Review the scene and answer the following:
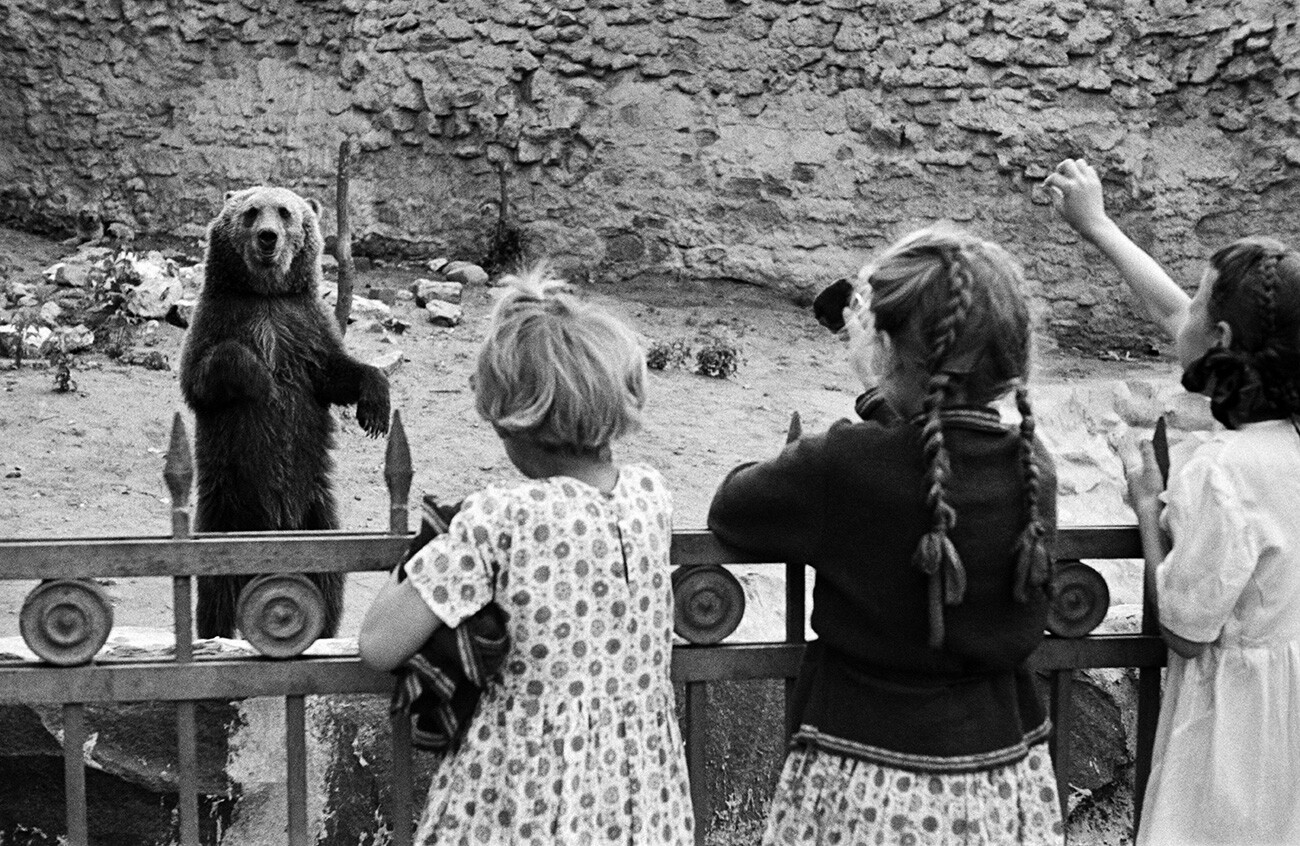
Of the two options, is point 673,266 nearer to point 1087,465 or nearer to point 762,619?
point 1087,465

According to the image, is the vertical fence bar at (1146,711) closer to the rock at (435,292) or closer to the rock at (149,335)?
the rock at (149,335)

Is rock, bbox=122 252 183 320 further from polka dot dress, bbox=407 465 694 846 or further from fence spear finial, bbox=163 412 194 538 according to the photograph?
polka dot dress, bbox=407 465 694 846

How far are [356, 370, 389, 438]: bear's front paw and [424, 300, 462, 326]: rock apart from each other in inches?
193

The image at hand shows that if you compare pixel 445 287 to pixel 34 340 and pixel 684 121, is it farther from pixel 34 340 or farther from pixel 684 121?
pixel 34 340

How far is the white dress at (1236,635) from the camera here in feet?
7.31

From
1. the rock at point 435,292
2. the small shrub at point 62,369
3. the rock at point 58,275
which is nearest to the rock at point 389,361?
the rock at point 435,292

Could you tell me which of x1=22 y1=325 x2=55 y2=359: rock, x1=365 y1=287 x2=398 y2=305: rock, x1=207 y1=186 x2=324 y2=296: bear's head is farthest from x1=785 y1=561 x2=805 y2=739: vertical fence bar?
x1=365 y1=287 x2=398 y2=305: rock

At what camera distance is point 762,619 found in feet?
11.6

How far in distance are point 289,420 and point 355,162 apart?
7.32 m

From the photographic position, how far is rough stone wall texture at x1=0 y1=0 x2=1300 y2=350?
34.1 ft

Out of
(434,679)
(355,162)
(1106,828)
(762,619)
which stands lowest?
(1106,828)

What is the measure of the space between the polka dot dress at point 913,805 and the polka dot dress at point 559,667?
210mm

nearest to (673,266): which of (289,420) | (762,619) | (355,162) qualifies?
(355,162)

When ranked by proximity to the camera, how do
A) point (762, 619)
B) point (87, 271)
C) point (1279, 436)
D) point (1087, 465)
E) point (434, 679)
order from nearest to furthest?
1. point (434, 679)
2. point (1279, 436)
3. point (762, 619)
4. point (1087, 465)
5. point (87, 271)
